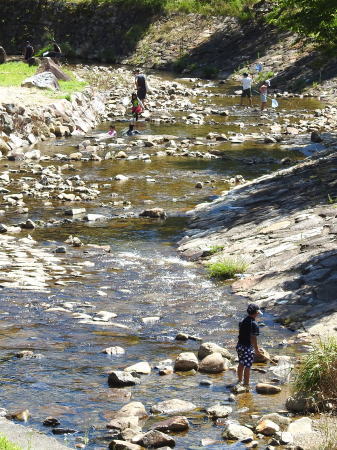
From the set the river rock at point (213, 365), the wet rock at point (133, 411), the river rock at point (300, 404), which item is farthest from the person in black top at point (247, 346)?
the wet rock at point (133, 411)

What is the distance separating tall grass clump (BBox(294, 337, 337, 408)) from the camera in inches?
408

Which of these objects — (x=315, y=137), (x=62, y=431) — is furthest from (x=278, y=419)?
(x=315, y=137)

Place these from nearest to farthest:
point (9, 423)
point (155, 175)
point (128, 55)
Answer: point (9, 423) → point (155, 175) → point (128, 55)

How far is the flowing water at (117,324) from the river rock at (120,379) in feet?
0.31

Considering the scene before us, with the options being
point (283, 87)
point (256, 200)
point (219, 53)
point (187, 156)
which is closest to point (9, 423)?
point (256, 200)

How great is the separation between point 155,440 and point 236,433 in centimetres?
87

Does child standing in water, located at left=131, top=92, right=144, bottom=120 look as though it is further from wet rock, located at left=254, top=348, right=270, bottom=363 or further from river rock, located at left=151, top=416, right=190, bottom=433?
river rock, located at left=151, top=416, right=190, bottom=433

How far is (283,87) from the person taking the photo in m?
48.8

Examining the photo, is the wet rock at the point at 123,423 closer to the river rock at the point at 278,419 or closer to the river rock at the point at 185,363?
the river rock at the point at 278,419

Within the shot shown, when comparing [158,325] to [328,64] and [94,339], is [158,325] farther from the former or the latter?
[328,64]

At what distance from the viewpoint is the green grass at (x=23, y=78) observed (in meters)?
37.6

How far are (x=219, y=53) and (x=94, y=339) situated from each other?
46.3 metres

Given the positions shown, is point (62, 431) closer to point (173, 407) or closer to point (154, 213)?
point (173, 407)

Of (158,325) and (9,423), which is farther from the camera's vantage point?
(158,325)
